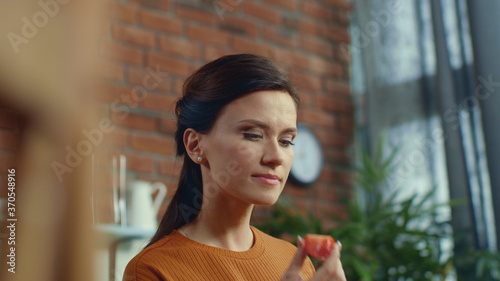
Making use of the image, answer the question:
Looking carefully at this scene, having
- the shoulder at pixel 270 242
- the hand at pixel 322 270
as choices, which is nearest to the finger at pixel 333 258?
the hand at pixel 322 270

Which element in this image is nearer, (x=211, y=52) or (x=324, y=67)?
(x=211, y=52)

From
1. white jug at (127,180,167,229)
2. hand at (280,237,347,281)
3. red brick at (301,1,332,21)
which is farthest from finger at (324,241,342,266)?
red brick at (301,1,332,21)

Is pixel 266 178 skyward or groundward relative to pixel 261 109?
groundward

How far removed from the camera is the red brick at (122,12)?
250cm

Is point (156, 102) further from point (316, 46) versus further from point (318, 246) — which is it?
point (318, 246)


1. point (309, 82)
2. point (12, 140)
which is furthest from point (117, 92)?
point (12, 140)

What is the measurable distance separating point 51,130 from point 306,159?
8.72 feet

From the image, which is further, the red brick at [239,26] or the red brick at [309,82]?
the red brick at [309,82]

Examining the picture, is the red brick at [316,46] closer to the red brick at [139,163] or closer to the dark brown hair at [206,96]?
the red brick at [139,163]

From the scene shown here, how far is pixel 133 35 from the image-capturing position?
2568 millimetres

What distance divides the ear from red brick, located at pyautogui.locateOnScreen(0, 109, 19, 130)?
77 cm

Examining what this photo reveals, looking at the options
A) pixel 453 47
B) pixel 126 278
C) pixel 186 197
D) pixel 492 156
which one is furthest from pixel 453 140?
pixel 126 278

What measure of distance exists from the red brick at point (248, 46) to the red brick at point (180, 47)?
219 mm


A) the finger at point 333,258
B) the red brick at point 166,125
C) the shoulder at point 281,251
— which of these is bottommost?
the shoulder at point 281,251
